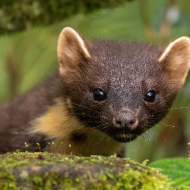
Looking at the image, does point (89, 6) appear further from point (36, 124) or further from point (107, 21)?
point (107, 21)

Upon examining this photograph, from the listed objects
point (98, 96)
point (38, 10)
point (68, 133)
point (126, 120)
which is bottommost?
point (68, 133)

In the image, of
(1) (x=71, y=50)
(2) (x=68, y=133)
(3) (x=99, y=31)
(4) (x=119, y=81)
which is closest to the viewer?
(4) (x=119, y=81)

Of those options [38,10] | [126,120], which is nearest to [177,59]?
[126,120]

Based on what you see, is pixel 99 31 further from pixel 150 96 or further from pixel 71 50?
pixel 150 96

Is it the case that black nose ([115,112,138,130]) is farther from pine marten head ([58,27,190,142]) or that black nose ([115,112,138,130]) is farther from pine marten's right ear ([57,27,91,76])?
pine marten's right ear ([57,27,91,76])

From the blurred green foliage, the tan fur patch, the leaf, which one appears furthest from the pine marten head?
the blurred green foliage

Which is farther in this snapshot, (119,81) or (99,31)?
(99,31)

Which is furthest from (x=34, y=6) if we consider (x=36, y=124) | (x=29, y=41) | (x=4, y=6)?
(x=29, y=41)
